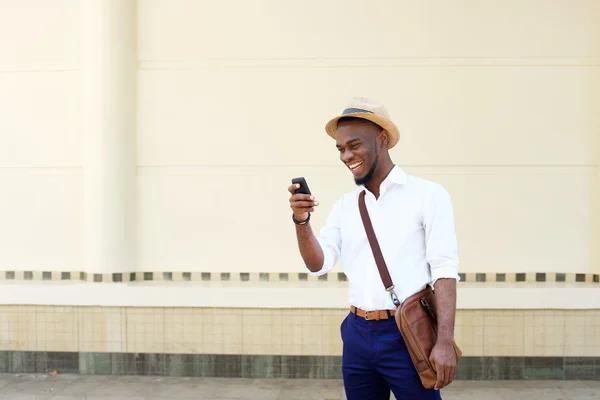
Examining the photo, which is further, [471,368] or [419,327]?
[471,368]

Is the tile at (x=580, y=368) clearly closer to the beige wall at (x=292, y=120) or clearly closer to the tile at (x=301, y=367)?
the beige wall at (x=292, y=120)

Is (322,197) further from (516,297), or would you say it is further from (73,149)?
(73,149)

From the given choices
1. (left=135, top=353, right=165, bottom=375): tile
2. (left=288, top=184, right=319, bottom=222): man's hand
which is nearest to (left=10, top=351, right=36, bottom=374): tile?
(left=135, top=353, right=165, bottom=375): tile

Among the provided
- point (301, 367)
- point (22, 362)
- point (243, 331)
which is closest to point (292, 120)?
point (243, 331)

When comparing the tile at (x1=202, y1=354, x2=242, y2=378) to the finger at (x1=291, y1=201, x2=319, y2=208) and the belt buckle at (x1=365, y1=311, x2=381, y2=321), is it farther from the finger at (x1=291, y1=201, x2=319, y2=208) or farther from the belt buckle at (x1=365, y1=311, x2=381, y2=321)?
the finger at (x1=291, y1=201, x2=319, y2=208)

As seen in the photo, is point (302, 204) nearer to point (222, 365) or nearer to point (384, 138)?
point (384, 138)

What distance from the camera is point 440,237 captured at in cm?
245

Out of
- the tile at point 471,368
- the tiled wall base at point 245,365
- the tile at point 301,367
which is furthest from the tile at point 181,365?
the tile at point 471,368

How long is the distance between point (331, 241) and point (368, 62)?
294 cm

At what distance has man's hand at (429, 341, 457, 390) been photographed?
2352 mm

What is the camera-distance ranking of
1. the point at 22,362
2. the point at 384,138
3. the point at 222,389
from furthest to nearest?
1. the point at 22,362
2. the point at 222,389
3. the point at 384,138

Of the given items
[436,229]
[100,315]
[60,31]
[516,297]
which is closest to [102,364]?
[100,315]

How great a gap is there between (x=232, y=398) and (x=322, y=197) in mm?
1816

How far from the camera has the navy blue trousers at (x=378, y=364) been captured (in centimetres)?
247
